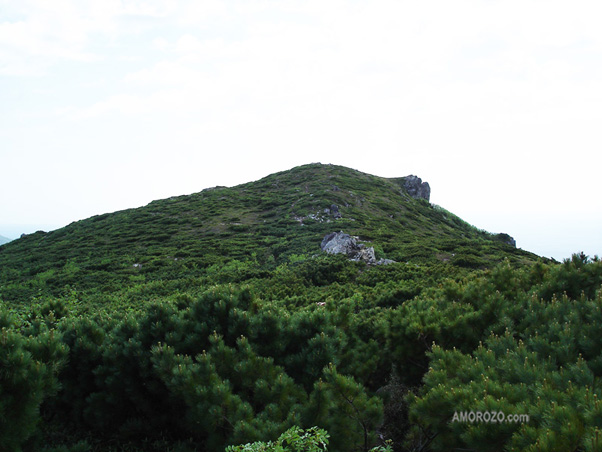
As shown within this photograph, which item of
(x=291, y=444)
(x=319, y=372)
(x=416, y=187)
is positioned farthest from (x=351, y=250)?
(x=416, y=187)

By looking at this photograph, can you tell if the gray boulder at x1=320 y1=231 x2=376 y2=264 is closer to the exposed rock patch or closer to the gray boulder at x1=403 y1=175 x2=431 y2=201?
the exposed rock patch

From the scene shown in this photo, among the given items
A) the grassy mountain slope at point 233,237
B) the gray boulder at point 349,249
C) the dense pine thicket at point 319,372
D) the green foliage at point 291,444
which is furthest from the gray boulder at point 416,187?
the green foliage at point 291,444

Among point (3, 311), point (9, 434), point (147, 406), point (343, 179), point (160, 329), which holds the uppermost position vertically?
point (343, 179)

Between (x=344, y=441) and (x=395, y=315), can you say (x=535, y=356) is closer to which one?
(x=344, y=441)

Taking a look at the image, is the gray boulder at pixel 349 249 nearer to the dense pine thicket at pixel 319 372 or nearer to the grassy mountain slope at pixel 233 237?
the grassy mountain slope at pixel 233 237

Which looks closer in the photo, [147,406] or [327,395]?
[327,395]

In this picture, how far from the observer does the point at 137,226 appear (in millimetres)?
38188

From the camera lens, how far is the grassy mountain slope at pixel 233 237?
23.3 meters

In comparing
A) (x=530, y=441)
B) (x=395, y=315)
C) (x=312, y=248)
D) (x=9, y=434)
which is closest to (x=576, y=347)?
(x=530, y=441)

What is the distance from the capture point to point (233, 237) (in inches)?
1244

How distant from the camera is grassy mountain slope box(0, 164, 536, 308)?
2327cm

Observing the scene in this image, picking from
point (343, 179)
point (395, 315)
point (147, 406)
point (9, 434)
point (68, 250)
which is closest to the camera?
point (9, 434)

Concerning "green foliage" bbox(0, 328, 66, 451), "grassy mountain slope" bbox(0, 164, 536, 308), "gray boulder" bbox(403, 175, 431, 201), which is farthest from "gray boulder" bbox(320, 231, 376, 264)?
"gray boulder" bbox(403, 175, 431, 201)

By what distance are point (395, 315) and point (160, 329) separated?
4194 millimetres
